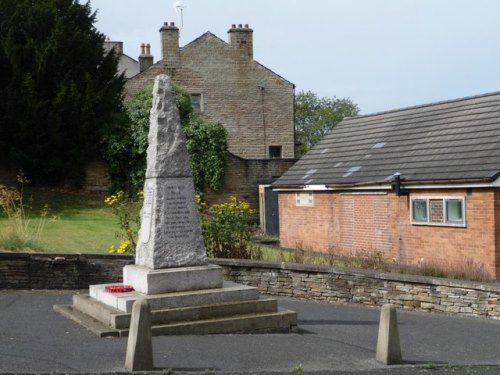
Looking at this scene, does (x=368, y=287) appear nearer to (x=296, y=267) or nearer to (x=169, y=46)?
(x=296, y=267)

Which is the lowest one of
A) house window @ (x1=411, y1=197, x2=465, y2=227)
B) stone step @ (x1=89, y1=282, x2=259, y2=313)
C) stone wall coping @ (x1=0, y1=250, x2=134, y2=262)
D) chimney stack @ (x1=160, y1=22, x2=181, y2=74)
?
stone step @ (x1=89, y1=282, x2=259, y2=313)

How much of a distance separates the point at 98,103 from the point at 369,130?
11787 millimetres

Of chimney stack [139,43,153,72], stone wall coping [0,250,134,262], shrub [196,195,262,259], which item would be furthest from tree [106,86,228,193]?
stone wall coping [0,250,134,262]

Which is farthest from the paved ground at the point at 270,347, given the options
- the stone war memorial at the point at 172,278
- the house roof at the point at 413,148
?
the house roof at the point at 413,148

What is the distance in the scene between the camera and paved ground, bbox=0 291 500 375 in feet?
28.0

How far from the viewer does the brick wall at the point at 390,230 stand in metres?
18.1

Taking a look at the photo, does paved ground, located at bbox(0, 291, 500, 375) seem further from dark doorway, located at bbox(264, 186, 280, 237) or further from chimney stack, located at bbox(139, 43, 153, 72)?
chimney stack, located at bbox(139, 43, 153, 72)

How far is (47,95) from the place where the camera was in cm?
3088

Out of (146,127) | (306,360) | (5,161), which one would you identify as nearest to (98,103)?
(146,127)

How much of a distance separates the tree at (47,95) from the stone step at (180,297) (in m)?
19.8

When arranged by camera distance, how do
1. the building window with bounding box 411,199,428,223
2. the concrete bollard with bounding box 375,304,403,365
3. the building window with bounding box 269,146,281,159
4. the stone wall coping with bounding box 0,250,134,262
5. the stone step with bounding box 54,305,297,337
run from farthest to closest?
the building window with bounding box 269,146,281,159 → the building window with bounding box 411,199,428,223 → the stone wall coping with bounding box 0,250,134,262 → the stone step with bounding box 54,305,297,337 → the concrete bollard with bounding box 375,304,403,365

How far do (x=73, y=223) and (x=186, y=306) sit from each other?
15.1 m

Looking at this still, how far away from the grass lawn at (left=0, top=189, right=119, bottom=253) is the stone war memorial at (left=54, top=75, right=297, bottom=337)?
19.5ft

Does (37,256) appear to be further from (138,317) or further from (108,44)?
(108,44)
